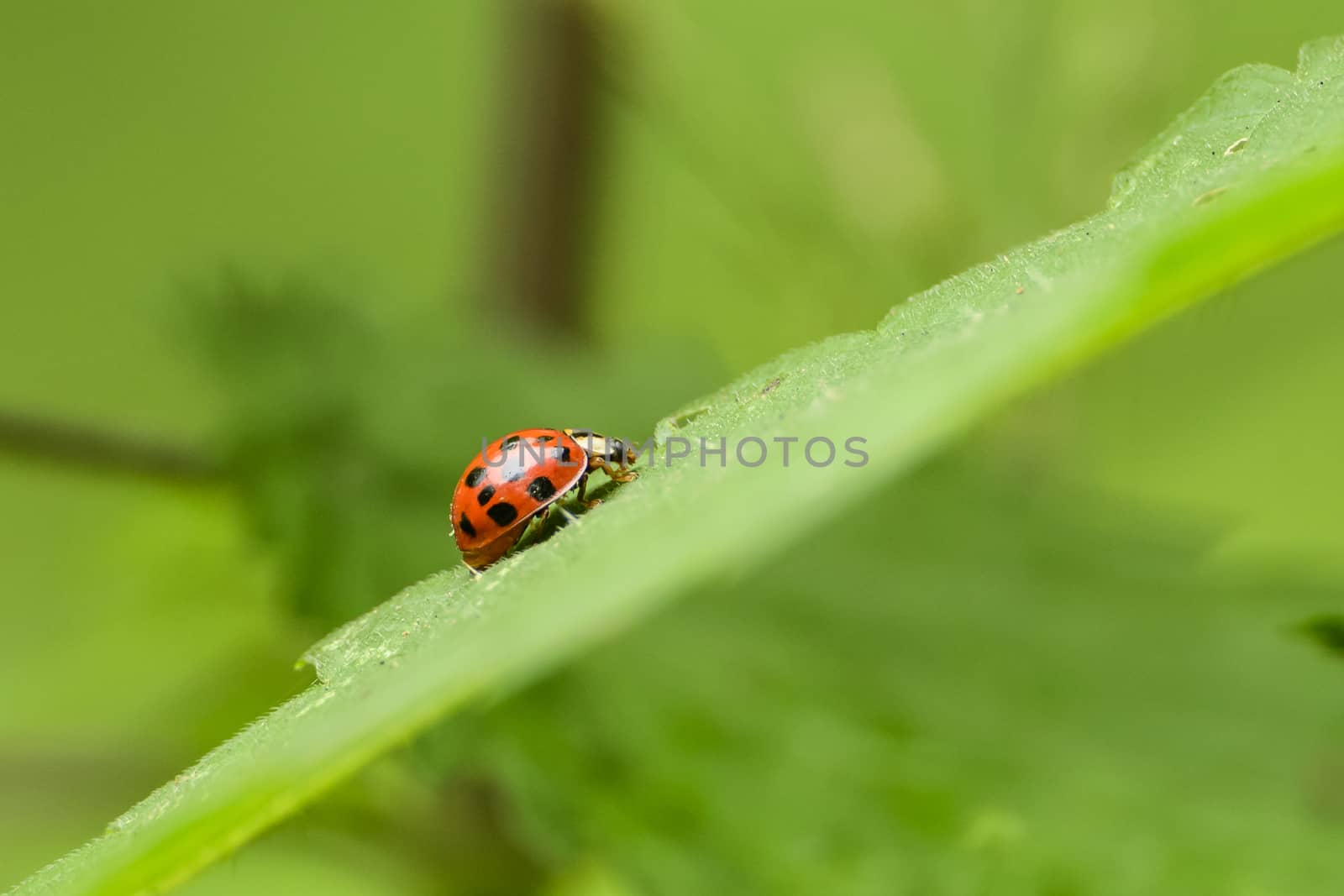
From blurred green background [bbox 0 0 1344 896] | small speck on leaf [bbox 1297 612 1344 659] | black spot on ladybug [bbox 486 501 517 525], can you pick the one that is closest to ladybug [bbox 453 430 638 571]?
black spot on ladybug [bbox 486 501 517 525]

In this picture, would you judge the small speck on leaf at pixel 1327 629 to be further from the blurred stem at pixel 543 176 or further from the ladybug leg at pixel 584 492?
the blurred stem at pixel 543 176

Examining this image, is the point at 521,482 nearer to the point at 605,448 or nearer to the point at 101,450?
the point at 605,448

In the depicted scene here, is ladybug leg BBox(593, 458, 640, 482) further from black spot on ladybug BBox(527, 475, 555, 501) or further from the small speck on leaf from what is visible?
the small speck on leaf

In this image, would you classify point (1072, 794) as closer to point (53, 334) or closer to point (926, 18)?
point (926, 18)

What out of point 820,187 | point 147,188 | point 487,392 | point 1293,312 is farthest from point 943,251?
point 147,188

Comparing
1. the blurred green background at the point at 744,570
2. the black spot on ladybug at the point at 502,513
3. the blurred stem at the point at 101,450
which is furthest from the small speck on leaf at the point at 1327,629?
the blurred stem at the point at 101,450

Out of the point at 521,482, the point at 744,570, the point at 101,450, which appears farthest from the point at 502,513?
the point at 744,570
